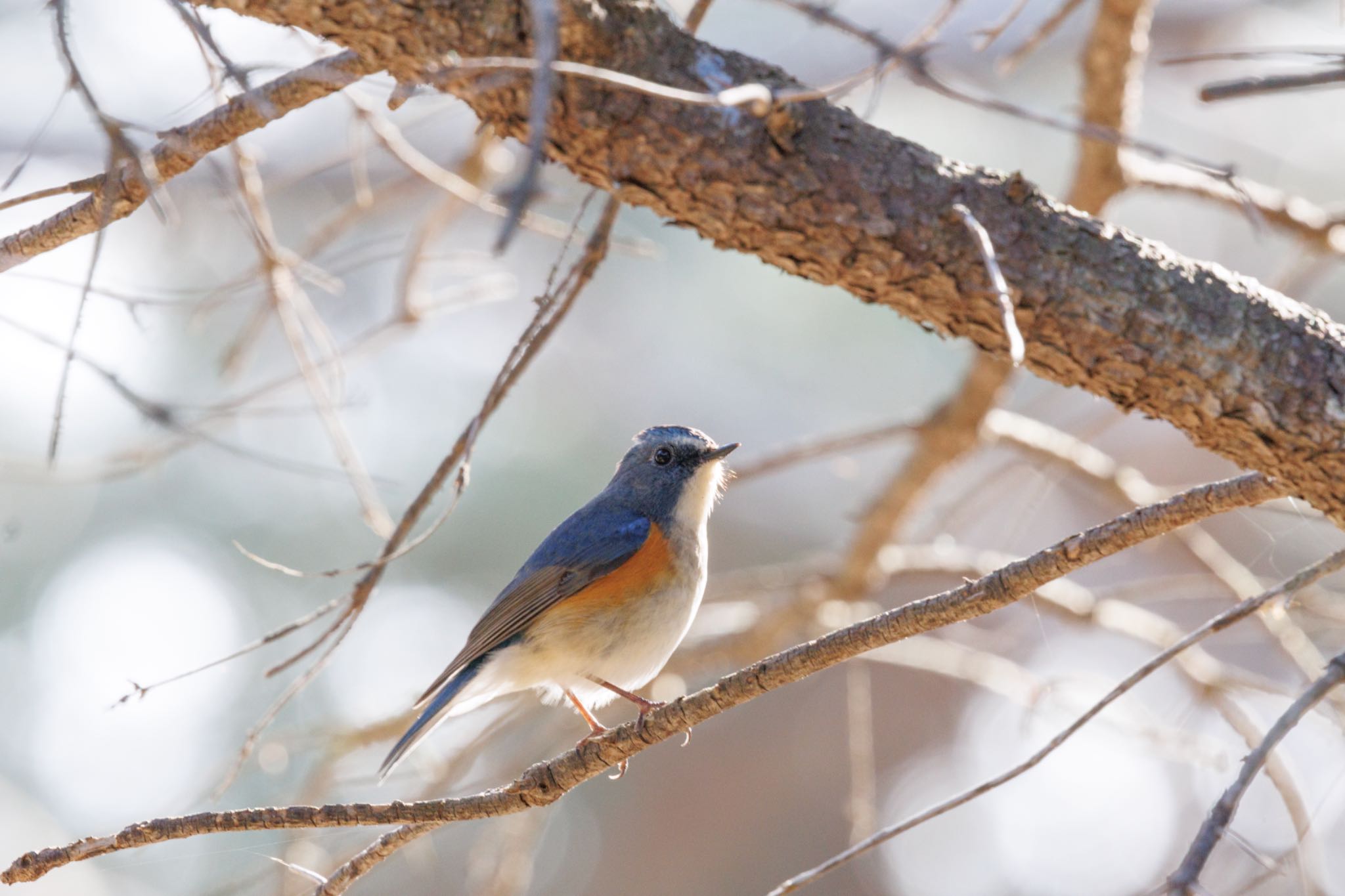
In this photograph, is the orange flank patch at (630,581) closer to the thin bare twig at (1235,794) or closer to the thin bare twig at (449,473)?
the thin bare twig at (449,473)

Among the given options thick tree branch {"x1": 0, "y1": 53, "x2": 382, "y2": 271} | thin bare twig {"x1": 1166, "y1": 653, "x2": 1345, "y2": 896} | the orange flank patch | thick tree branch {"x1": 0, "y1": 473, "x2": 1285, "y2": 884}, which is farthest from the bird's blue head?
thin bare twig {"x1": 1166, "y1": 653, "x2": 1345, "y2": 896}

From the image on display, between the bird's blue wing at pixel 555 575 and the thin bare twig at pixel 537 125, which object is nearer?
the thin bare twig at pixel 537 125

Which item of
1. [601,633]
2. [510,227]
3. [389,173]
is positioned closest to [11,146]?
[389,173]

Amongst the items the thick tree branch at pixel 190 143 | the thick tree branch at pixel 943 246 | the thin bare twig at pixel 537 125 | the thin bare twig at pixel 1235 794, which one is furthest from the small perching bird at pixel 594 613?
the thin bare twig at pixel 537 125

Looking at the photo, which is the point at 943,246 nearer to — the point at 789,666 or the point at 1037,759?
the point at 789,666

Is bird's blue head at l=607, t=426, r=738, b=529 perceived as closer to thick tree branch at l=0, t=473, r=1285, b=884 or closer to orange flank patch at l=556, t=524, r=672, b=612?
orange flank patch at l=556, t=524, r=672, b=612

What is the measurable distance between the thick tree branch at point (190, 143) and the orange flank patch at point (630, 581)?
192 cm

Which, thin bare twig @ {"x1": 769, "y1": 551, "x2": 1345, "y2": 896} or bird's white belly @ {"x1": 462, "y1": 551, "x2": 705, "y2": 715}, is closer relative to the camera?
thin bare twig @ {"x1": 769, "y1": 551, "x2": 1345, "y2": 896}

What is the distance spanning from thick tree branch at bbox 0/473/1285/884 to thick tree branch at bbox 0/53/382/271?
45.4 inches

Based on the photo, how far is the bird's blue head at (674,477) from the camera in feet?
14.2

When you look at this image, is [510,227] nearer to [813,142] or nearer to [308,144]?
[813,142]

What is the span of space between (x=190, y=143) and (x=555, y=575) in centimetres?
208

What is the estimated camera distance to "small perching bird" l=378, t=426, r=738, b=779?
150 inches

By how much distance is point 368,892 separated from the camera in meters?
8.02
